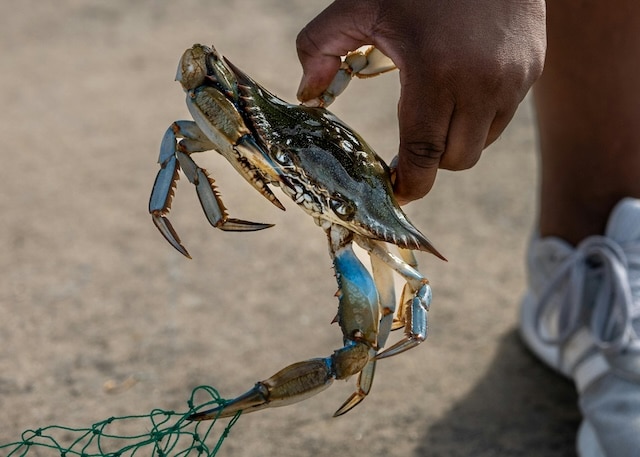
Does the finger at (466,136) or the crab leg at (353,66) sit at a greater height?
the crab leg at (353,66)

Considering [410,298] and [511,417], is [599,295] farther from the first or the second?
[410,298]

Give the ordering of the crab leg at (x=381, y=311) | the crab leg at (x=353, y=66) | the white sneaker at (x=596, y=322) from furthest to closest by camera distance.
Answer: the white sneaker at (x=596, y=322) < the crab leg at (x=353, y=66) < the crab leg at (x=381, y=311)

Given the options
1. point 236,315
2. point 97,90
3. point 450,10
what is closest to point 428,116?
point 450,10

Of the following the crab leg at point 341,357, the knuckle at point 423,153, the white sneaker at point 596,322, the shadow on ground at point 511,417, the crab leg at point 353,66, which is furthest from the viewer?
the shadow on ground at point 511,417

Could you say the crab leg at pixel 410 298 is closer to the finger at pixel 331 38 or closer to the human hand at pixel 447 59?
the human hand at pixel 447 59

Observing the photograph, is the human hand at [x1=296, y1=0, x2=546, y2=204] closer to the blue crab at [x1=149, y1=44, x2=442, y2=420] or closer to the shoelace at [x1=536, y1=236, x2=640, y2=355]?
the blue crab at [x1=149, y1=44, x2=442, y2=420]

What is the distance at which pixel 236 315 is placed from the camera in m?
2.69

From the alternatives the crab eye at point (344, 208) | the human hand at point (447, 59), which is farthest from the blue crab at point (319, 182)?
the human hand at point (447, 59)

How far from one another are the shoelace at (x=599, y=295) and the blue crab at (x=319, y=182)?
0.69m

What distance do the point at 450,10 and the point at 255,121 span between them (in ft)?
1.38

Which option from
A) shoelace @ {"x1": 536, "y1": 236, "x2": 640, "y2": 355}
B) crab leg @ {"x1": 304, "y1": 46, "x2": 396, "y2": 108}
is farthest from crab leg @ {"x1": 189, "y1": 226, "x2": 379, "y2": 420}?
shoelace @ {"x1": 536, "y1": 236, "x2": 640, "y2": 355}

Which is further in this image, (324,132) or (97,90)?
(97,90)

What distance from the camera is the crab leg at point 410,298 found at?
1694 mm

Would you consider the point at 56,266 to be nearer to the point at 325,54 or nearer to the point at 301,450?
the point at 301,450
